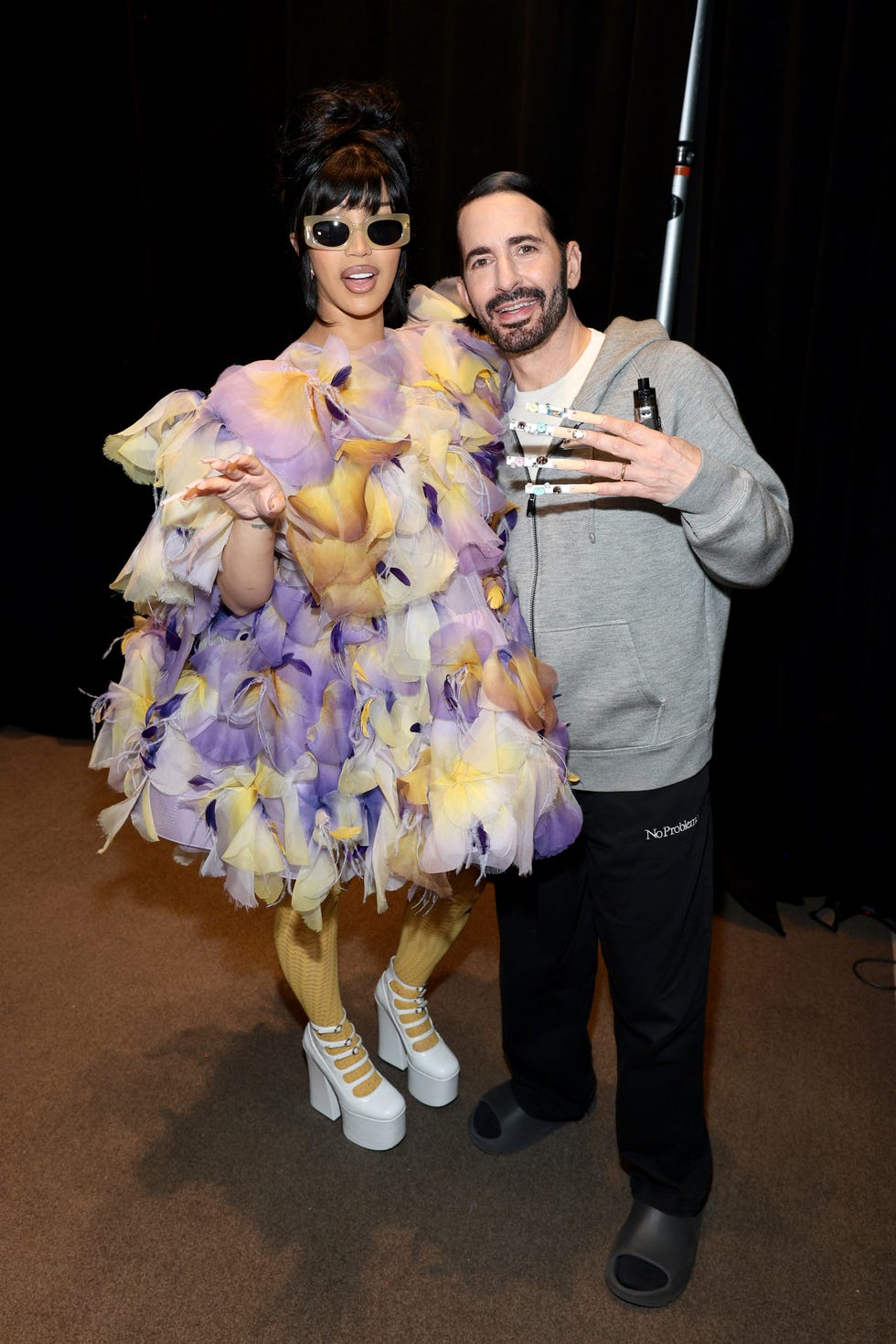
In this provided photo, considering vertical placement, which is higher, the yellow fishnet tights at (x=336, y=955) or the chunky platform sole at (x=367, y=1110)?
the yellow fishnet tights at (x=336, y=955)

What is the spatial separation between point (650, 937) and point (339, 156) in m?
1.29

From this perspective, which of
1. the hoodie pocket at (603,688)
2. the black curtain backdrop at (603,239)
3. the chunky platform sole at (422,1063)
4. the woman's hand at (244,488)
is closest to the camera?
the woman's hand at (244,488)

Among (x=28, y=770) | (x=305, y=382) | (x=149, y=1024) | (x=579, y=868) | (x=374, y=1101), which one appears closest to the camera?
(x=305, y=382)

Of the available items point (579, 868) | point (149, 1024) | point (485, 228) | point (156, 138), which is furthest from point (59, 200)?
point (579, 868)

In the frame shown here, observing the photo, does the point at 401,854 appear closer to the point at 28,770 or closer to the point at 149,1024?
the point at 149,1024

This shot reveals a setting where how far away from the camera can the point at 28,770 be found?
11.6 feet

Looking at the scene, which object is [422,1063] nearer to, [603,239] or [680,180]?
[603,239]

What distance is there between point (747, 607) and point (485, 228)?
4.59 ft

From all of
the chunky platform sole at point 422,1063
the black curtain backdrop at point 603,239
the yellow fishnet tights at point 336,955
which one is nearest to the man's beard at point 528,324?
the black curtain backdrop at point 603,239

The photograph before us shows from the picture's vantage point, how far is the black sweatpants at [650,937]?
1677mm

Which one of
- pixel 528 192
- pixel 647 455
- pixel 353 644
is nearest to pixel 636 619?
pixel 647 455

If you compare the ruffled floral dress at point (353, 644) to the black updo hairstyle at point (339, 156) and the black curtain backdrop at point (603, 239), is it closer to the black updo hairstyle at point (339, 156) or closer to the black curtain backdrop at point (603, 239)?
the black updo hairstyle at point (339, 156)

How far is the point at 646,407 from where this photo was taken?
1462 millimetres

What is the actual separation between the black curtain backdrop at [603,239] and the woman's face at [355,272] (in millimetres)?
→ 161
